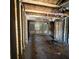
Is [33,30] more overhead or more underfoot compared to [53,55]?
more overhead

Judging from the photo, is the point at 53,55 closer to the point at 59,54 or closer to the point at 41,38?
the point at 59,54

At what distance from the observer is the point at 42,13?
9.41 feet

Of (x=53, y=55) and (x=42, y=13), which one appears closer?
(x=53, y=55)

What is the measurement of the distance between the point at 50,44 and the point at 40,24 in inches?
20.0

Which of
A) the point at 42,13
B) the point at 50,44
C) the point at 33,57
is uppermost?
the point at 42,13
